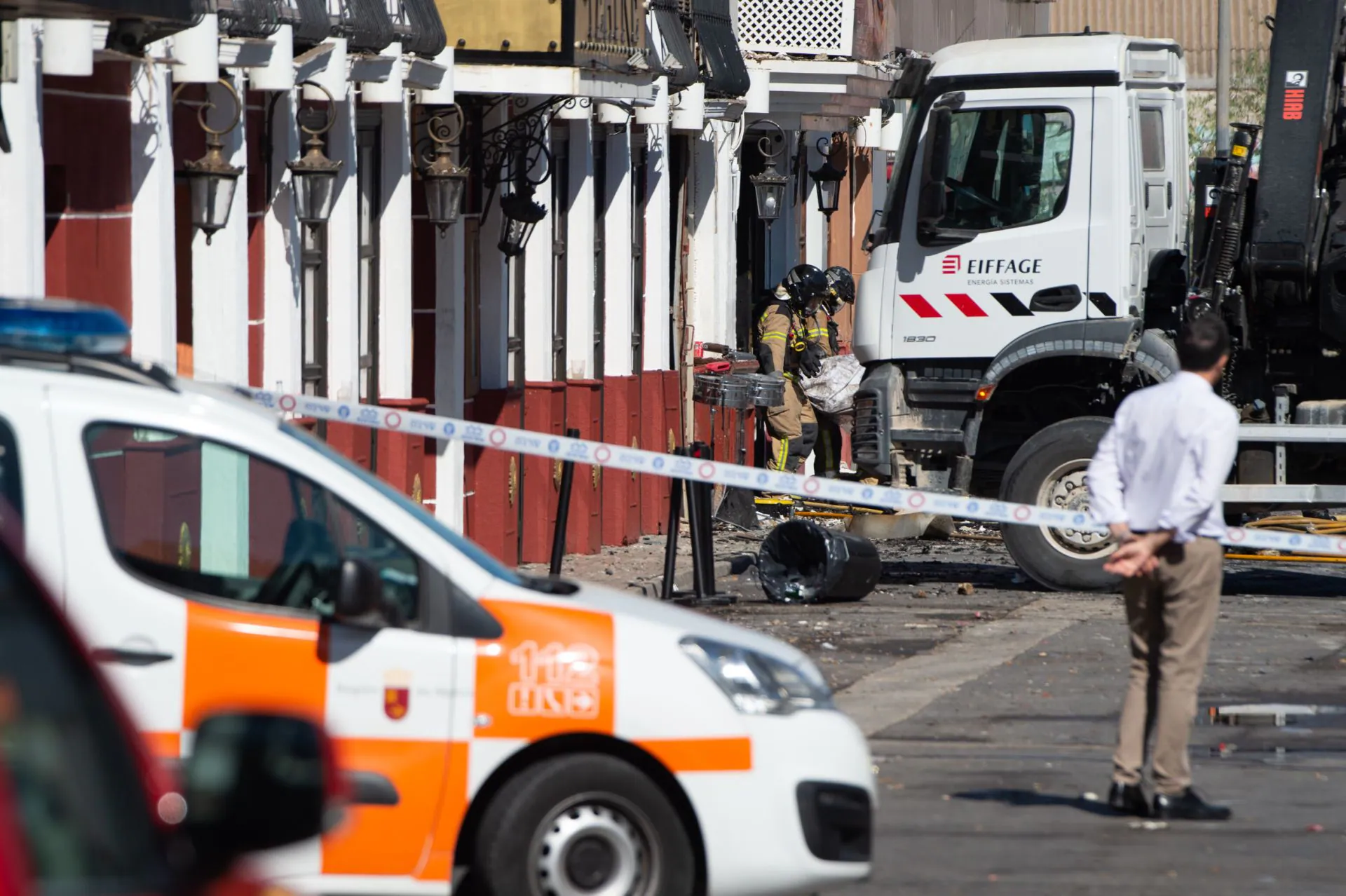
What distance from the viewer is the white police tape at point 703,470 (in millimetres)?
10391

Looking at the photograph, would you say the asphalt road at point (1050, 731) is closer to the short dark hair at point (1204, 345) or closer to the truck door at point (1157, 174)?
the short dark hair at point (1204, 345)

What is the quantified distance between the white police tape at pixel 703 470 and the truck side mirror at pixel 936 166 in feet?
10.5

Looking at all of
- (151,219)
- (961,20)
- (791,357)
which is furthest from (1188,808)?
(961,20)

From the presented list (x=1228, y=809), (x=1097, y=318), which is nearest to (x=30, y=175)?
(x=1228, y=809)

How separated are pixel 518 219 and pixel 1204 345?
8.89 m

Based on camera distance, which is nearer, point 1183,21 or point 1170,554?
point 1170,554

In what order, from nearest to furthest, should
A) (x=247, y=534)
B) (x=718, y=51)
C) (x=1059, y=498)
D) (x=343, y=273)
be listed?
(x=247, y=534) < (x=343, y=273) < (x=1059, y=498) < (x=718, y=51)

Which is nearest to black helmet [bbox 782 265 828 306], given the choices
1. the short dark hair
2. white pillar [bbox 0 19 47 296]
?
white pillar [bbox 0 19 47 296]

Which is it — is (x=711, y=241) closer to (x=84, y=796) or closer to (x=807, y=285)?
(x=807, y=285)

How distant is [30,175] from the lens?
10164 millimetres

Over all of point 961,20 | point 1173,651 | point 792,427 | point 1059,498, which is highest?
point 961,20

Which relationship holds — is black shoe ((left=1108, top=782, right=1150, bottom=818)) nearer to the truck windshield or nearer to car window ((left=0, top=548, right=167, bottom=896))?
the truck windshield

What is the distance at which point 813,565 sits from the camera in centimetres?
1452

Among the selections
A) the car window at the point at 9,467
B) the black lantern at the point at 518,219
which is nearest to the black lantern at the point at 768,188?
the black lantern at the point at 518,219
